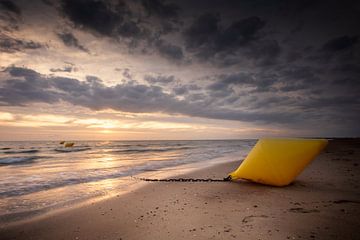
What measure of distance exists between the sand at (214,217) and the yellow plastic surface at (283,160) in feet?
1.02

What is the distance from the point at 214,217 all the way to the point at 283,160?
289 cm

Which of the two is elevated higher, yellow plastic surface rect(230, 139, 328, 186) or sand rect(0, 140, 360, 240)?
yellow plastic surface rect(230, 139, 328, 186)

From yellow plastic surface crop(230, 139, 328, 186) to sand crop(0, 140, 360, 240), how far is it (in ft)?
1.02

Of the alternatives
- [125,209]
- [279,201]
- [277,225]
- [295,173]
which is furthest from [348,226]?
[125,209]

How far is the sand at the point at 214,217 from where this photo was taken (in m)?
3.27

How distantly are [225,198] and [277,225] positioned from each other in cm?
172

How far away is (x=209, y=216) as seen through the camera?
3920 millimetres

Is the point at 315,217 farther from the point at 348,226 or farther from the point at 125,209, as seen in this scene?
the point at 125,209

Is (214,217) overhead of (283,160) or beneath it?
beneath

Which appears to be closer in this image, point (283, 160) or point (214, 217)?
point (214, 217)

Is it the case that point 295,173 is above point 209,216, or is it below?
above

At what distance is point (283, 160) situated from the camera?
585 cm

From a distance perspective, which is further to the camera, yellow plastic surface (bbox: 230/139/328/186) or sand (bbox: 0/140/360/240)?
yellow plastic surface (bbox: 230/139/328/186)

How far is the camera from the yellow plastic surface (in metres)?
5.78
